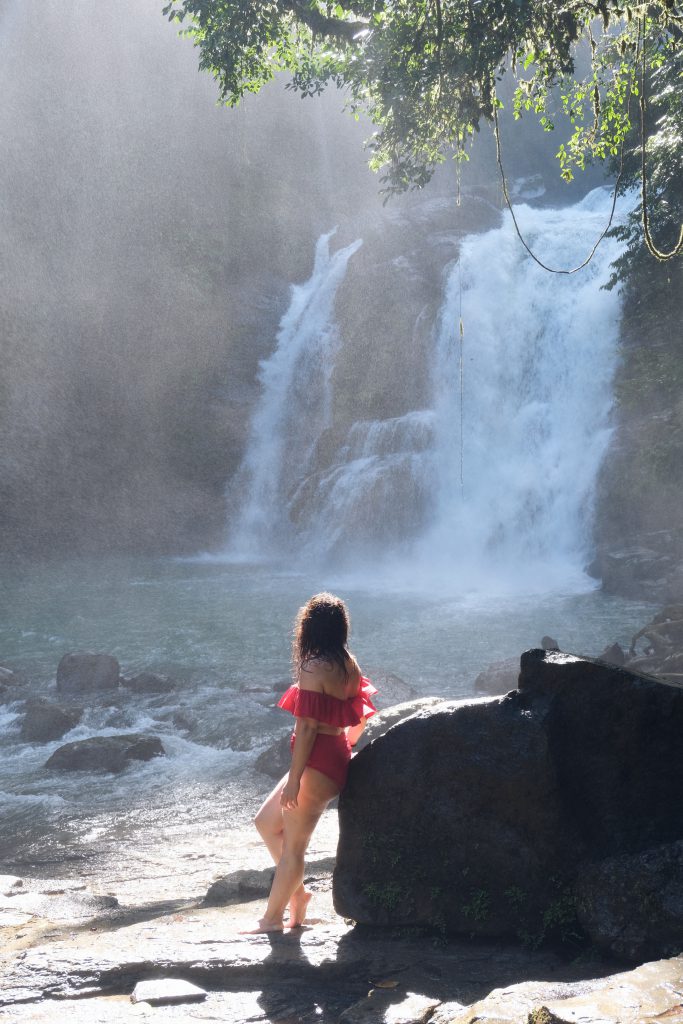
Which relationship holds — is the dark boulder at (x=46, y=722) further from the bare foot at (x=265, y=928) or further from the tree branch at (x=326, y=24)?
the tree branch at (x=326, y=24)

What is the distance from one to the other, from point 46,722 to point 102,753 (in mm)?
1503

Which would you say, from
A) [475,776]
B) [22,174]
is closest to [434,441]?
[22,174]

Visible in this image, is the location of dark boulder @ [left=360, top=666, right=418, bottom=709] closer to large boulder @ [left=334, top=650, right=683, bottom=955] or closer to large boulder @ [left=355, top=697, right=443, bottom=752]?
large boulder @ [left=355, top=697, right=443, bottom=752]

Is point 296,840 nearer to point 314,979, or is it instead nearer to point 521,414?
point 314,979

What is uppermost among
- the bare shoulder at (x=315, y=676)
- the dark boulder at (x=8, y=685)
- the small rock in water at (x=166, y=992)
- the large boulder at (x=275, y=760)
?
the bare shoulder at (x=315, y=676)

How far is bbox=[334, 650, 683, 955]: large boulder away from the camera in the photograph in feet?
12.3

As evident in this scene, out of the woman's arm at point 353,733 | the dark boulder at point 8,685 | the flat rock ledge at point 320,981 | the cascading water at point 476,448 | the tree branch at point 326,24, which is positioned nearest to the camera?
the flat rock ledge at point 320,981

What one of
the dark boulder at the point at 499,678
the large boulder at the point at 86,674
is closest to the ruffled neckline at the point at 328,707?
the dark boulder at the point at 499,678

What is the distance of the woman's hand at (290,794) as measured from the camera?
3.96 m

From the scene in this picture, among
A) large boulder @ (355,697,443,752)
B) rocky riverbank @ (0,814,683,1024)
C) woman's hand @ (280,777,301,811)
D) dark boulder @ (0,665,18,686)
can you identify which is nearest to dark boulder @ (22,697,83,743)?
dark boulder @ (0,665,18,686)

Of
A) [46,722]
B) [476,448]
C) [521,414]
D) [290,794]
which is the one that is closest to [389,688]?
[46,722]

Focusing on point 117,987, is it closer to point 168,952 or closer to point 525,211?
point 168,952

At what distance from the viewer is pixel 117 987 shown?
349 centimetres

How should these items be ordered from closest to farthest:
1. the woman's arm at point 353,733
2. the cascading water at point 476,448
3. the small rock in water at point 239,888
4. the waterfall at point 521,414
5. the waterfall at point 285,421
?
the woman's arm at point 353,733 < the small rock in water at point 239,888 < the waterfall at point 521,414 < the cascading water at point 476,448 < the waterfall at point 285,421
